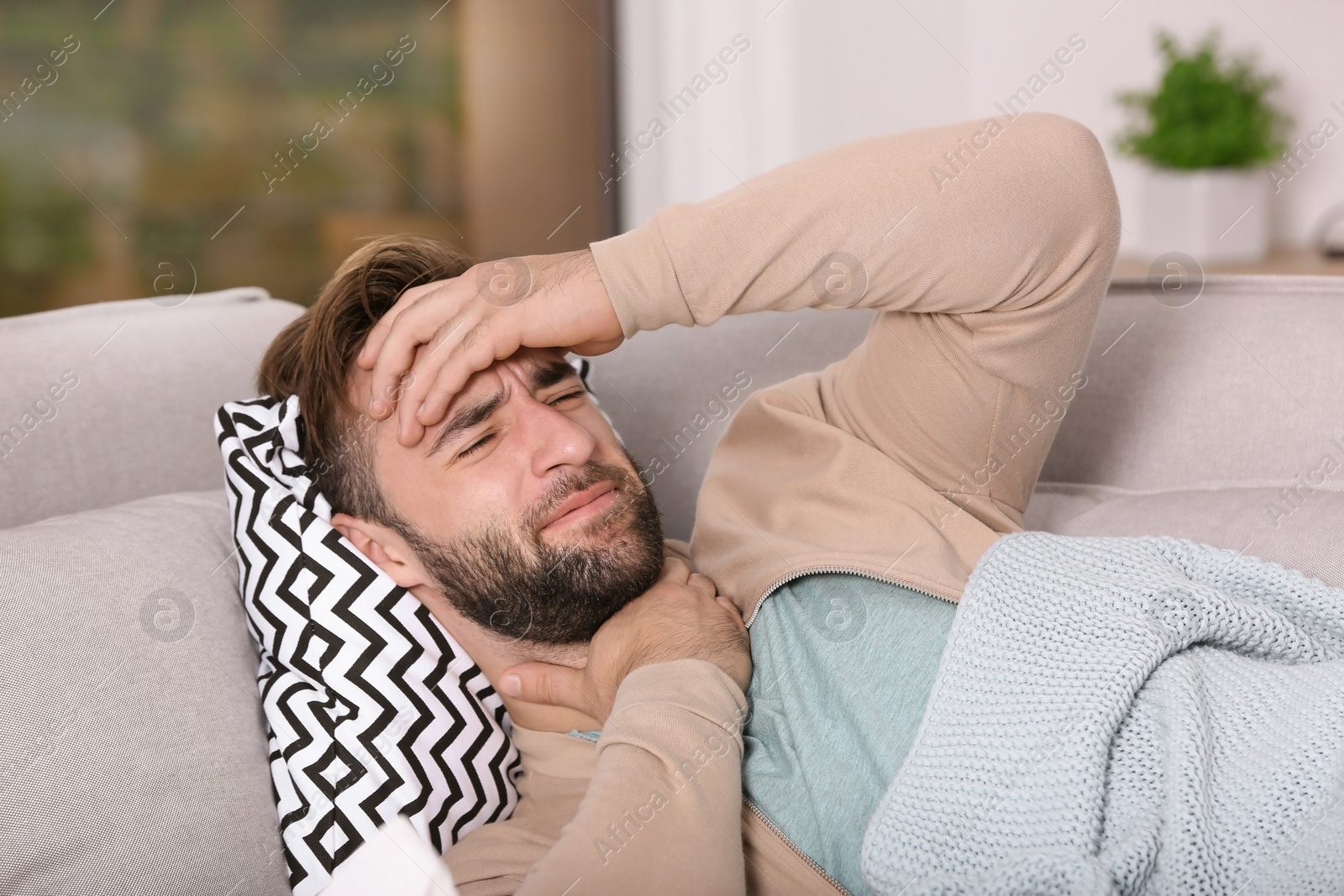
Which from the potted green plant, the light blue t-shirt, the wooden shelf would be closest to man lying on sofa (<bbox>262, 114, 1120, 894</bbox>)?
the light blue t-shirt

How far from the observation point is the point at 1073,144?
3.25ft

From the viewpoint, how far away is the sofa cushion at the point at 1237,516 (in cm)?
99

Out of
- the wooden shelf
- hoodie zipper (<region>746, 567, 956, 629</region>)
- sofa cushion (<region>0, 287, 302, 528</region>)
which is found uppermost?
sofa cushion (<region>0, 287, 302, 528</region>)

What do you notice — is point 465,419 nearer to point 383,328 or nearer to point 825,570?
point 383,328

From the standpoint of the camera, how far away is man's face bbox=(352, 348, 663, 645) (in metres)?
1.08

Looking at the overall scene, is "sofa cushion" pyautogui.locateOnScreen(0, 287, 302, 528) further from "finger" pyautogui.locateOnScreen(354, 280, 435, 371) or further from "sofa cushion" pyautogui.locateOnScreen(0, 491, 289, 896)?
"finger" pyautogui.locateOnScreen(354, 280, 435, 371)

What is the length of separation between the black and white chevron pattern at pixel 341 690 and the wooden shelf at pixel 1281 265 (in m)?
1.72

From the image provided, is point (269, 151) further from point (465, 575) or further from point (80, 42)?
point (465, 575)

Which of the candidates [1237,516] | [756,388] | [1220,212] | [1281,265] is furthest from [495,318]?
[1220,212]

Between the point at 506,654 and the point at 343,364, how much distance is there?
0.38 metres

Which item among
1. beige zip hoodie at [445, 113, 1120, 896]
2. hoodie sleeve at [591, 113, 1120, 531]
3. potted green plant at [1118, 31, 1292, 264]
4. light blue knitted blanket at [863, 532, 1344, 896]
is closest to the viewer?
light blue knitted blanket at [863, 532, 1344, 896]

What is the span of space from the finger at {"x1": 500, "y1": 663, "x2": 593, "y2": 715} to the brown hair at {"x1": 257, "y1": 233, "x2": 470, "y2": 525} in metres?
0.22

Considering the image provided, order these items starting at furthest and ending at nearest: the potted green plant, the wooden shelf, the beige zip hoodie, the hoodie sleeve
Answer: the potted green plant, the wooden shelf, the hoodie sleeve, the beige zip hoodie

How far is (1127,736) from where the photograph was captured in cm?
80
